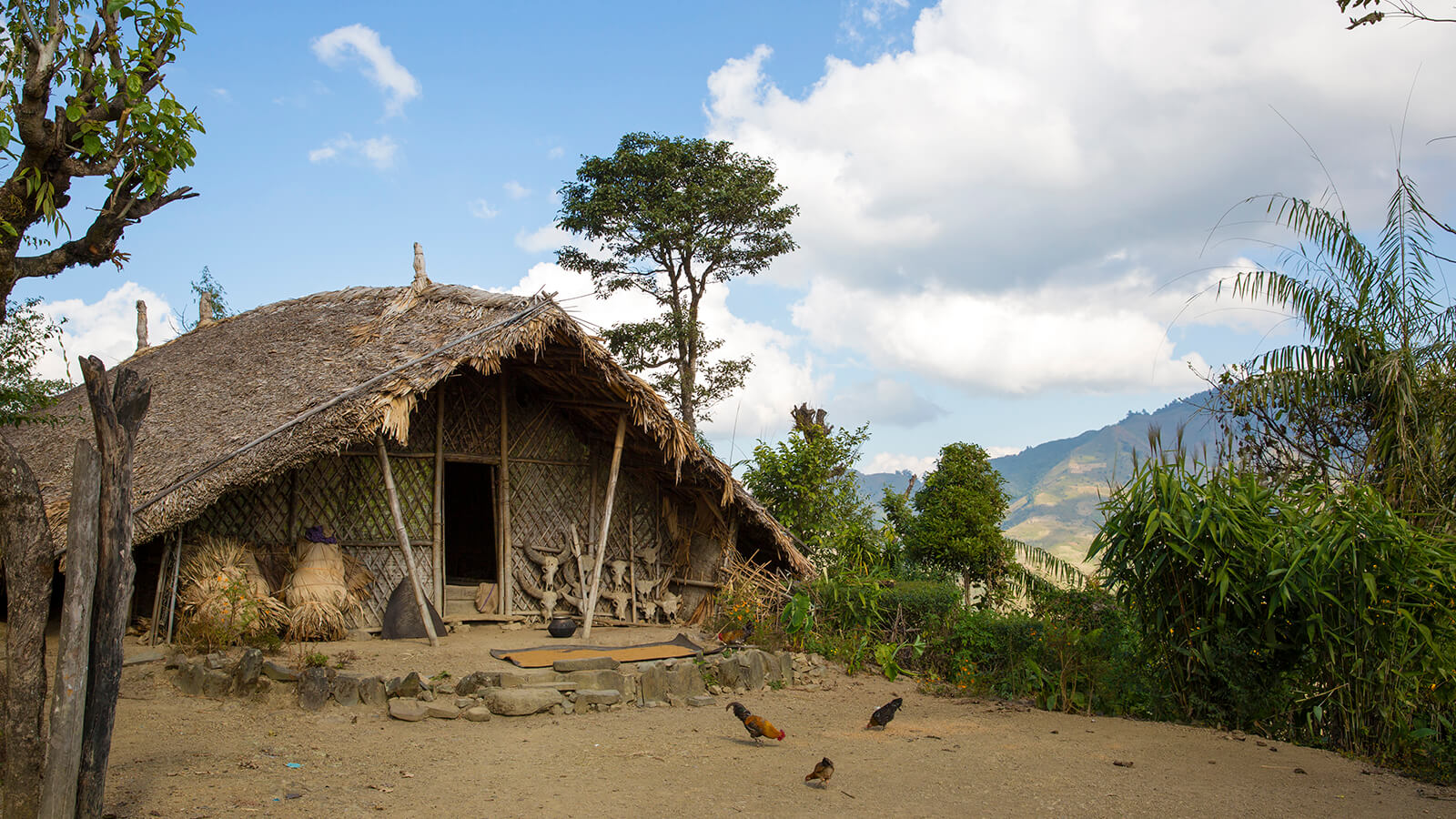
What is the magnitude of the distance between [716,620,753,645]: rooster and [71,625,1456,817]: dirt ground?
6.70ft

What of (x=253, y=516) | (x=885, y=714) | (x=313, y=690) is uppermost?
(x=253, y=516)

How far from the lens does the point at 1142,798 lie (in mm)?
5160

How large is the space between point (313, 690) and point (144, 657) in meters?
1.65

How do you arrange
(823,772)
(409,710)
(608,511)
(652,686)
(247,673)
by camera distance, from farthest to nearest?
(608,511) < (652,686) < (247,673) < (409,710) < (823,772)

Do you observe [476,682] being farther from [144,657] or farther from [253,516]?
[253,516]

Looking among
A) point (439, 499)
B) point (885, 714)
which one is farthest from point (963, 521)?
point (439, 499)

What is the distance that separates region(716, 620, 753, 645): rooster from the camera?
30.9 ft

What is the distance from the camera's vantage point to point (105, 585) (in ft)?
12.2

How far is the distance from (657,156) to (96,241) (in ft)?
46.3

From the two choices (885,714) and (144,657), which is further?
(144,657)

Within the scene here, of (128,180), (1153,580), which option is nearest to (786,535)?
(1153,580)

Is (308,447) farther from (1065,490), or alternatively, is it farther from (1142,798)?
(1065,490)

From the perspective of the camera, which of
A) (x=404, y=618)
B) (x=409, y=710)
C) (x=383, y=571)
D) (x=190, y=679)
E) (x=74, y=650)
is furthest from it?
(x=383, y=571)

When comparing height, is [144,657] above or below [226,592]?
below
